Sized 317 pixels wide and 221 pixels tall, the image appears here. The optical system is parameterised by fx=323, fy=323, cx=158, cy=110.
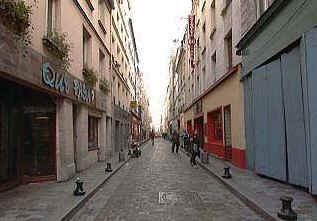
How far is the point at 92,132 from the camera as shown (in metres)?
15.9

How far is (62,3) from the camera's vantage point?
1045 centimetres

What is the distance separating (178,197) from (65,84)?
5188mm

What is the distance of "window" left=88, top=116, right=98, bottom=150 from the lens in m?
15.2

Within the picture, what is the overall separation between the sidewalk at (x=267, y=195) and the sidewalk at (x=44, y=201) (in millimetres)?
3694

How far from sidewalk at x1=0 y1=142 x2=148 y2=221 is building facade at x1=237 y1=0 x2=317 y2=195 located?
5.07 m

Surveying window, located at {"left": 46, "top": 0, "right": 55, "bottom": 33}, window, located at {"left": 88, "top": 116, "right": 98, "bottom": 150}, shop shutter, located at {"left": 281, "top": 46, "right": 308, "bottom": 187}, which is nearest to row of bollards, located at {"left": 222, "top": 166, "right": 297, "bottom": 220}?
Answer: shop shutter, located at {"left": 281, "top": 46, "right": 308, "bottom": 187}

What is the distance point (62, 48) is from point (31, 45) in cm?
184

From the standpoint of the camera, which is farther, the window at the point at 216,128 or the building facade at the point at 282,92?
the window at the point at 216,128

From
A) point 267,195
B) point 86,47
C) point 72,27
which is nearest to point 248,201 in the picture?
point 267,195

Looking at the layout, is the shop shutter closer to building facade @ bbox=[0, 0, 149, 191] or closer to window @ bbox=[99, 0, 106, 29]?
building facade @ bbox=[0, 0, 149, 191]

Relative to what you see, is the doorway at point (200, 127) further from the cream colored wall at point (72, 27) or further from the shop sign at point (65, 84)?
the shop sign at point (65, 84)

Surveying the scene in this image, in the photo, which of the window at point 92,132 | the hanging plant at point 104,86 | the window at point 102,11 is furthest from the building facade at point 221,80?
the window at point 92,132

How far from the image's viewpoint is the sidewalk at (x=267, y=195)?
5.95 meters

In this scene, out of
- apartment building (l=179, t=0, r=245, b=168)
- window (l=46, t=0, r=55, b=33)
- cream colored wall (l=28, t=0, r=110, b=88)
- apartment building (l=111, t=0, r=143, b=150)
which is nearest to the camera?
cream colored wall (l=28, t=0, r=110, b=88)
